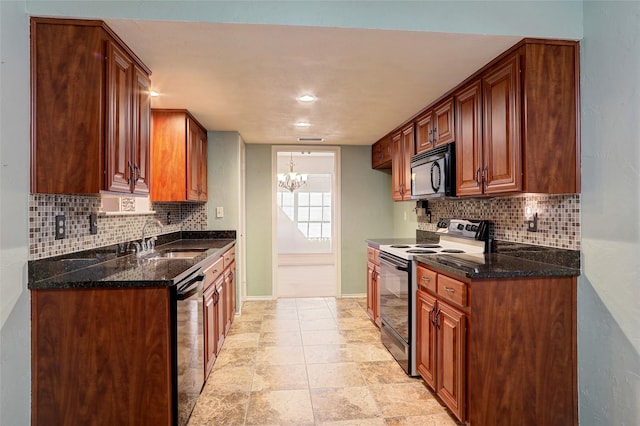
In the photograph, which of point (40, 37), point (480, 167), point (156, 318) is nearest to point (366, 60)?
point (480, 167)

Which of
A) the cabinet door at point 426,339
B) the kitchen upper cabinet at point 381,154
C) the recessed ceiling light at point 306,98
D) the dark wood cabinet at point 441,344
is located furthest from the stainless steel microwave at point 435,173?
the recessed ceiling light at point 306,98

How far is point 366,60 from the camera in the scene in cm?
226

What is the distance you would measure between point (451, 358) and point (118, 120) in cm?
222

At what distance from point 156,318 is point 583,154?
230 centimetres

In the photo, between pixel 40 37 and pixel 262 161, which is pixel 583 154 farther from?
pixel 262 161

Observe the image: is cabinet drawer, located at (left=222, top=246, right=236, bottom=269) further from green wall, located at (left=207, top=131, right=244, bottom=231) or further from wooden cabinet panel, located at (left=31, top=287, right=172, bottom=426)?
wooden cabinet panel, located at (left=31, top=287, right=172, bottom=426)

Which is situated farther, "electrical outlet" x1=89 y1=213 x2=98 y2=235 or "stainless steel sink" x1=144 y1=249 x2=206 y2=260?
"stainless steel sink" x1=144 y1=249 x2=206 y2=260

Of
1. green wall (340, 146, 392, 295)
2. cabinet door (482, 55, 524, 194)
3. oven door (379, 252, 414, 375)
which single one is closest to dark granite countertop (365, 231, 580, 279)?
oven door (379, 252, 414, 375)

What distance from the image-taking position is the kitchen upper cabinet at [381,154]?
447 cm

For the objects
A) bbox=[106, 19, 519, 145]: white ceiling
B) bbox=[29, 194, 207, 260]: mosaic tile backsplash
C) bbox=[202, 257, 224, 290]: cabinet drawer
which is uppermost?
bbox=[106, 19, 519, 145]: white ceiling

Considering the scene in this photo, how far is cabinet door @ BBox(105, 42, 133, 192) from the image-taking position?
1.92 m

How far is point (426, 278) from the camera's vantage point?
257 centimetres

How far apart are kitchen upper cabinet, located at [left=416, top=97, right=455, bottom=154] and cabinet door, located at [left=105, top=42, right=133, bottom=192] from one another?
2134mm

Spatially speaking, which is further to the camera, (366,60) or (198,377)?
(198,377)
